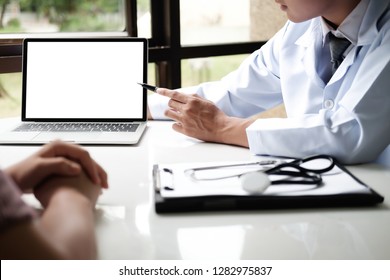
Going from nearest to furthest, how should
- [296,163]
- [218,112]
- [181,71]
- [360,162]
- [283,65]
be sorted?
[296,163] < [360,162] < [218,112] < [283,65] < [181,71]

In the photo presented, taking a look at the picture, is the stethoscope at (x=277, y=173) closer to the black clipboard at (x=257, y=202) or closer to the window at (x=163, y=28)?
the black clipboard at (x=257, y=202)

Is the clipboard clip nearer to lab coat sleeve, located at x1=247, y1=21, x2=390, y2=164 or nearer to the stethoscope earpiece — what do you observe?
the stethoscope earpiece

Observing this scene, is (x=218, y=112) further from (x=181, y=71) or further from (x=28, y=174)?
(x=181, y=71)

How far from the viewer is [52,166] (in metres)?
0.71

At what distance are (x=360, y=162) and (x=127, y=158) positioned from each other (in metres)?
0.48

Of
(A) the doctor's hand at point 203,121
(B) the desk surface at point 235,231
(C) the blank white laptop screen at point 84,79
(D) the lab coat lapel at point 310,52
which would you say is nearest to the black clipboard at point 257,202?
(B) the desk surface at point 235,231

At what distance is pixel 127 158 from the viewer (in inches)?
40.9

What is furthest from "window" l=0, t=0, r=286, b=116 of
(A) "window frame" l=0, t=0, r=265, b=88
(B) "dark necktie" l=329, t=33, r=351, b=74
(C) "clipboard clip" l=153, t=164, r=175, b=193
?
(C) "clipboard clip" l=153, t=164, r=175, b=193

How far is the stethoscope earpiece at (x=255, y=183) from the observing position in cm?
74

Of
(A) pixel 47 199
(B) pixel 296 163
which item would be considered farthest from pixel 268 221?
(A) pixel 47 199

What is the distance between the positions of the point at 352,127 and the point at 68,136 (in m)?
0.66

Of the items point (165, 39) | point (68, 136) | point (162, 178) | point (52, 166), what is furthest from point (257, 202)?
point (165, 39)

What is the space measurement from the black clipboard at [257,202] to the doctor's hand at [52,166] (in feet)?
0.39

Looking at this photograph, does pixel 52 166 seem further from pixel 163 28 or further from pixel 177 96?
pixel 163 28
